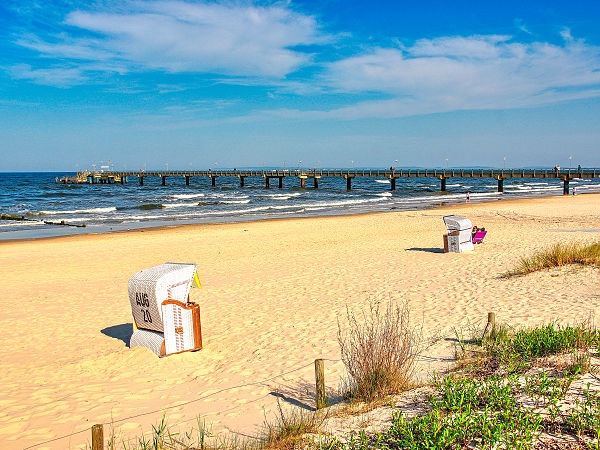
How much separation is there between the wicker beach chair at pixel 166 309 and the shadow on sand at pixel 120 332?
1014mm

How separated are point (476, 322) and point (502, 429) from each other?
4.12 meters

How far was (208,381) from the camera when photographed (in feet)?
21.0

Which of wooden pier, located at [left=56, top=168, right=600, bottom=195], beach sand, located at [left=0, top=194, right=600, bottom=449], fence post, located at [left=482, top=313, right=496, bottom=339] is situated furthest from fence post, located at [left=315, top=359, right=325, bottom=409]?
wooden pier, located at [left=56, top=168, right=600, bottom=195]

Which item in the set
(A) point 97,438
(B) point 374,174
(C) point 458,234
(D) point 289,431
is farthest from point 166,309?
(B) point 374,174

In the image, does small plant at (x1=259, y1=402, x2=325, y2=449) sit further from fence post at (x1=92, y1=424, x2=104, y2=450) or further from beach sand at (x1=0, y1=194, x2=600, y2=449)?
fence post at (x1=92, y1=424, x2=104, y2=450)

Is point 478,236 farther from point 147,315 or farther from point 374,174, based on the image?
point 374,174

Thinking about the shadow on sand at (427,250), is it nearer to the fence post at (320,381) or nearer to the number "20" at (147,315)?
the number "20" at (147,315)

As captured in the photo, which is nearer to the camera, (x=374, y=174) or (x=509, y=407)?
(x=509, y=407)

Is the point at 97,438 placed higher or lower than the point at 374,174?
lower

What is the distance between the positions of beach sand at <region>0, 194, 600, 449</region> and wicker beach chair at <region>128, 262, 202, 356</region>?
0.23 meters

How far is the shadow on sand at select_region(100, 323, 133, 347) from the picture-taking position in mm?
8391

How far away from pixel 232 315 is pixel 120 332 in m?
2.04

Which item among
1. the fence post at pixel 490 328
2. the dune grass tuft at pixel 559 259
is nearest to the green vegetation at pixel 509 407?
the fence post at pixel 490 328

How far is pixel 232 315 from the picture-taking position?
30.9 ft
